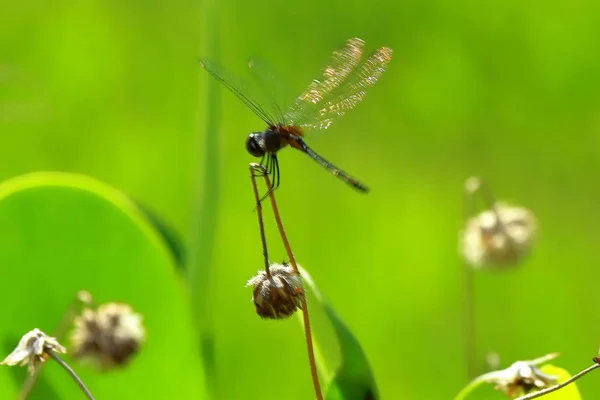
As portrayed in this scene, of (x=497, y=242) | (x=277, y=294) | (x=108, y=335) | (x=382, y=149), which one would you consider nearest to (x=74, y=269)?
(x=108, y=335)

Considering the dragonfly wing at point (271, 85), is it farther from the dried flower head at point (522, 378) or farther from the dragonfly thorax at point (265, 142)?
the dried flower head at point (522, 378)

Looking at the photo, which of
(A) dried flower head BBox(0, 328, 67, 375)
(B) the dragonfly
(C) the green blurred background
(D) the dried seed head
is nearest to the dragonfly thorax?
(B) the dragonfly

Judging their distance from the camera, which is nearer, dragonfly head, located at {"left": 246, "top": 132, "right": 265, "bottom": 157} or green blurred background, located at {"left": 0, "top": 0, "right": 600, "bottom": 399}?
dragonfly head, located at {"left": 246, "top": 132, "right": 265, "bottom": 157}

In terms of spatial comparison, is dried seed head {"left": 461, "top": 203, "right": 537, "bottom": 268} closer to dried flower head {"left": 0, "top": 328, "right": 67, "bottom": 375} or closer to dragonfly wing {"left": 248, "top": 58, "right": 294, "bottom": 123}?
dragonfly wing {"left": 248, "top": 58, "right": 294, "bottom": 123}

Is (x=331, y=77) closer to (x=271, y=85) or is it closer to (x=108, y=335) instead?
(x=271, y=85)

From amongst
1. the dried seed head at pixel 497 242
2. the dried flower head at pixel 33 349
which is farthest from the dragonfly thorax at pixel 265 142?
the dried seed head at pixel 497 242

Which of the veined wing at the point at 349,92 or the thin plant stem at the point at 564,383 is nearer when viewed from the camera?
the thin plant stem at the point at 564,383
